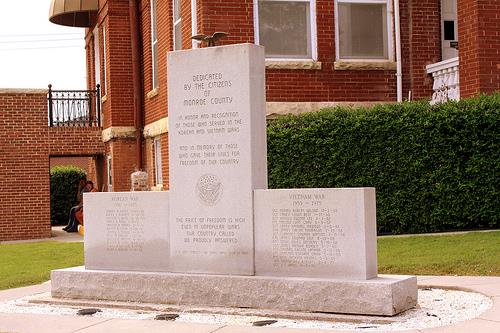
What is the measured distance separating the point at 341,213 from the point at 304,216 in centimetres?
39

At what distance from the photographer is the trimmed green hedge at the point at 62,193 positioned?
28.6 meters

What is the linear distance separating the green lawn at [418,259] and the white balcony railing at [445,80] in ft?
11.9

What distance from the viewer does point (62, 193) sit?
28.9 m

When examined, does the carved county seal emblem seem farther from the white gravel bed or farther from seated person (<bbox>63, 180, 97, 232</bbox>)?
seated person (<bbox>63, 180, 97, 232</bbox>)

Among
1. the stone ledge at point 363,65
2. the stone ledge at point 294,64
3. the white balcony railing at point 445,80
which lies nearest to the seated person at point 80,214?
the stone ledge at point 294,64

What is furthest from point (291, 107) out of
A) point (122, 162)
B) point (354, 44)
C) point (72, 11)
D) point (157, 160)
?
point (72, 11)

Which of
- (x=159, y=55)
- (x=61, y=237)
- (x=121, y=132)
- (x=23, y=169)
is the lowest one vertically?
(x=61, y=237)

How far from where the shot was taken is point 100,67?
25.3 m

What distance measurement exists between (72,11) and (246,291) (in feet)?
58.6

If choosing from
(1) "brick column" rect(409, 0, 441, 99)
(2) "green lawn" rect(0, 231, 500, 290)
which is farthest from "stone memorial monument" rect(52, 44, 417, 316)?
(1) "brick column" rect(409, 0, 441, 99)

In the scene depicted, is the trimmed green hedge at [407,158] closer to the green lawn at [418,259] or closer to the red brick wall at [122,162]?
the green lawn at [418,259]

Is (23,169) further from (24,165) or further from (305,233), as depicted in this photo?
(305,233)

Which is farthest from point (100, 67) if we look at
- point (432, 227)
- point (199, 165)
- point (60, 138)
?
point (199, 165)

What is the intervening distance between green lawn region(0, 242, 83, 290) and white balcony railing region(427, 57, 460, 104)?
728cm
